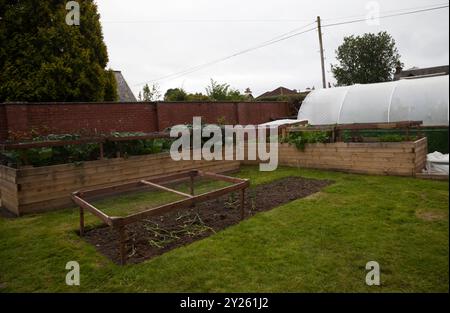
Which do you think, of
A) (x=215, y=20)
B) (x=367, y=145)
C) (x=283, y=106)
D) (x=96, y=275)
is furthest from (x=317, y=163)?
(x=215, y=20)

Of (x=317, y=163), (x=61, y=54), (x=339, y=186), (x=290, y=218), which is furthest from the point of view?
(x=61, y=54)

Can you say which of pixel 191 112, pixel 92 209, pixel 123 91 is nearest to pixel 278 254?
pixel 92 209

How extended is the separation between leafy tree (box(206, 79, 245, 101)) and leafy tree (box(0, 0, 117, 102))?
9050mm

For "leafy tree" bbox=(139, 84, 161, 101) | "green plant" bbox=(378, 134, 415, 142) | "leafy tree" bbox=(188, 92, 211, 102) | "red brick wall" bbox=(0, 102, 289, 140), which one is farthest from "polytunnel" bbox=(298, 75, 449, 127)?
"leafy tree" bbox=(139, 84, 161, 101)

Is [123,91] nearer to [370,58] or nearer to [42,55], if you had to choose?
[42,55]

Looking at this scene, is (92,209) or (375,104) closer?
(92,209)

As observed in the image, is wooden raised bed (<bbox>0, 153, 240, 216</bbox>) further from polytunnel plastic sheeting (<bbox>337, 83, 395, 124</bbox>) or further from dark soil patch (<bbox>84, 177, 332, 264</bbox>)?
polytunnel plastic sheeting (<bbox>337, 83, 395, 124</bbox>)

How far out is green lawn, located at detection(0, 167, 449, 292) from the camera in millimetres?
2748

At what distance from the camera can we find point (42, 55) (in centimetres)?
984

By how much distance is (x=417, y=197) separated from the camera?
16.6 ft

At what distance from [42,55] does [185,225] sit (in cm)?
864

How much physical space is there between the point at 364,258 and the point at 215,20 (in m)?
14.3

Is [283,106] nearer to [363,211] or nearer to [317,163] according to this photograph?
[317,163]

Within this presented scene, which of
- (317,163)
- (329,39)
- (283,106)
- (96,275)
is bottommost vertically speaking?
(96,275)
